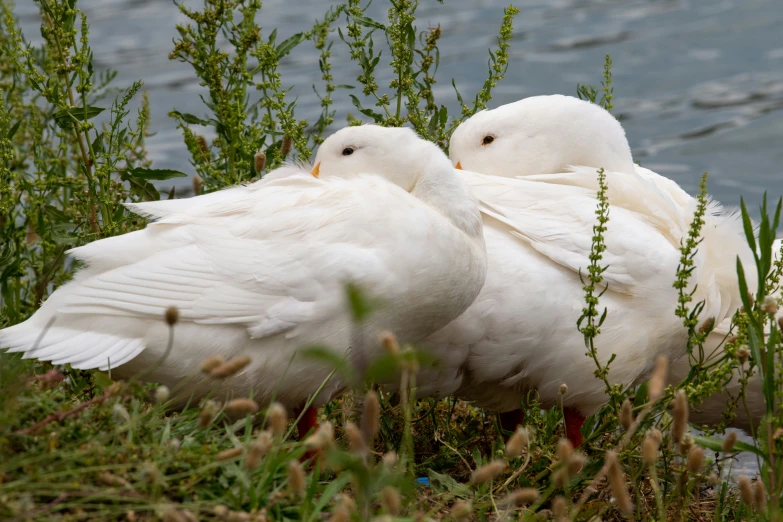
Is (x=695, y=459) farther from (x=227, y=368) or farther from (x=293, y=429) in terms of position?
(x=293, y=429)

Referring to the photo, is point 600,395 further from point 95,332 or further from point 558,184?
point 95,332

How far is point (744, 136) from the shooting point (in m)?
10.6

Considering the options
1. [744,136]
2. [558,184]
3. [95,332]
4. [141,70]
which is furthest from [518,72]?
[95,332]

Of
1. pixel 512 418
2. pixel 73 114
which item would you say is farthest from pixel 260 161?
pixel 512 418

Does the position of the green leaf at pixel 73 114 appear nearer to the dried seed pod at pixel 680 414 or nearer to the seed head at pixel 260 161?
the seed head at pixel 260 161

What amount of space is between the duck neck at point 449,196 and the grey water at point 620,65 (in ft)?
17.9

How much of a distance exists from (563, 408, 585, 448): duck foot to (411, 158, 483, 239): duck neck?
0.96 metres

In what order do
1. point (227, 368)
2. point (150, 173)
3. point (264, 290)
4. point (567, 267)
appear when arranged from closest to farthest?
point (227, 368) < point (264, 290) < point (567, 267) < point (150, 173)

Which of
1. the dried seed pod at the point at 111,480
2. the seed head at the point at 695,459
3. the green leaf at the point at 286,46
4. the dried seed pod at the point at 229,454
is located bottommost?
the seed head at the point at 695,459

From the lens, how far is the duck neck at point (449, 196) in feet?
12.7

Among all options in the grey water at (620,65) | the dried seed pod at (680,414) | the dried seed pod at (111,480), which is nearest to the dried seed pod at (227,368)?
the dried seed pod at (111,480)

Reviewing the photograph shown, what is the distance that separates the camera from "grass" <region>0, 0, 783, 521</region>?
262cm

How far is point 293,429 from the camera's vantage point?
3764 millimetres

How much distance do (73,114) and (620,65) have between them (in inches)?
326
